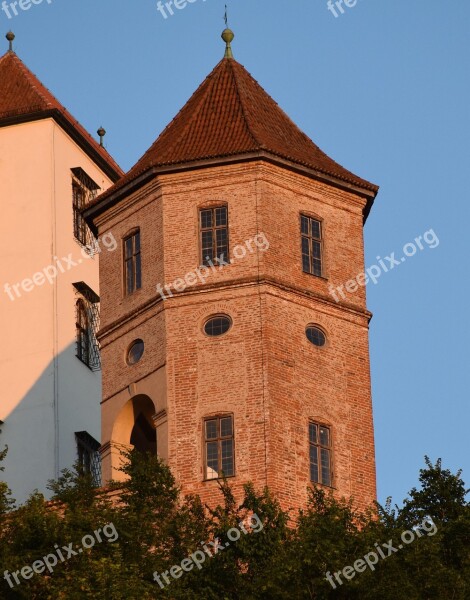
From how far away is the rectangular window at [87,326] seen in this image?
214 ft

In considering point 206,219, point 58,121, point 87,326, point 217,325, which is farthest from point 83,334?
point 217,325

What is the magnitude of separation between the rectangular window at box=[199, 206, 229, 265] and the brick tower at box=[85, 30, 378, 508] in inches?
1.3

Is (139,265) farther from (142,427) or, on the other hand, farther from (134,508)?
(134,508)

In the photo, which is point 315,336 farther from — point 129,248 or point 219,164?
point 129,248

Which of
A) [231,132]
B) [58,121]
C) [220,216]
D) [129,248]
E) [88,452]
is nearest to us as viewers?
[220,216]

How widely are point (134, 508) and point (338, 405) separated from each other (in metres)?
6.68

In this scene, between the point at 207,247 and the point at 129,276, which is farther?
the point at 129,276

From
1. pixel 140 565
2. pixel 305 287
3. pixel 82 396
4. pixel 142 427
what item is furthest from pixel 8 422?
pixel 140 565

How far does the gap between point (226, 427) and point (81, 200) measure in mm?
18500

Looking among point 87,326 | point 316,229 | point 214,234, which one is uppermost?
point 87,326

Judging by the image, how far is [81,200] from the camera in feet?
223

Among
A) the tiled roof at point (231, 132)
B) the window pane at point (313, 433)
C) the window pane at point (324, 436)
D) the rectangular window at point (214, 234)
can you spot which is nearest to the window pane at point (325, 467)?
the window pane at point (324, 436)

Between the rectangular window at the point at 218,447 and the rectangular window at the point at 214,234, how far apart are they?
13.2ft

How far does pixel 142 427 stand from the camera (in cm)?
5472
